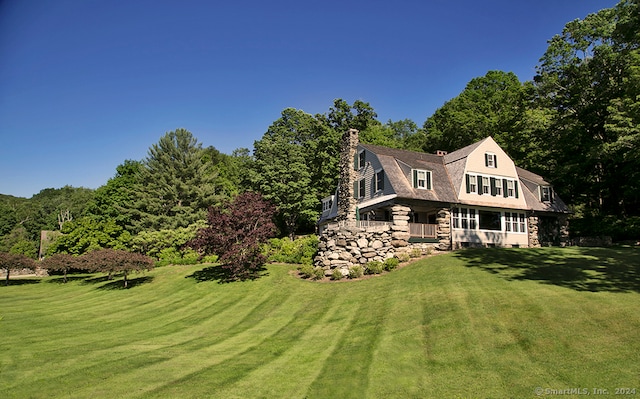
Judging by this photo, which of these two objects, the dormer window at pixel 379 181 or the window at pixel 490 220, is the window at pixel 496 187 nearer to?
the window at pixel 490 220

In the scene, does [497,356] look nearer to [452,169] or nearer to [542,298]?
[542,298]

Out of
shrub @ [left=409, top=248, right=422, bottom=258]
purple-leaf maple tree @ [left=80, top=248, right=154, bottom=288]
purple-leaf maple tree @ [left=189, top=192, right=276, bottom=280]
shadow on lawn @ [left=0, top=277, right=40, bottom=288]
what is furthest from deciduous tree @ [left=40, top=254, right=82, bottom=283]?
shrub @ [left=409, top=248, right=422, bottom=258]

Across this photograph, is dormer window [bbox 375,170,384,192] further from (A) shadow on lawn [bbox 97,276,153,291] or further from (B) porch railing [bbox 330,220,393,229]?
(A) shadow on lawn [bbox 97,276,153,291]

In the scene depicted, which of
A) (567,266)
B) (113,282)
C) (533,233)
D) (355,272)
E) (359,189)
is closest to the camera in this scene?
(567,266)

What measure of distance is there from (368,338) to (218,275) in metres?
16.0

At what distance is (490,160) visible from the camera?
29984 mm

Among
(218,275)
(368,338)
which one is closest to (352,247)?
(218,275)

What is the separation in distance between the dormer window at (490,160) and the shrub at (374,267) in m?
14.1

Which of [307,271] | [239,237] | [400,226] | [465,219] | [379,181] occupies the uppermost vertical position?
[379,181]

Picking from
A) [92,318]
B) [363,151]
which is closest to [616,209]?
[363,151]

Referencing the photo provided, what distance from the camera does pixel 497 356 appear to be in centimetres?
910

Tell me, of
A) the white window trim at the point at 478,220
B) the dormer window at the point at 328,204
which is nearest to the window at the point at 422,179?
the white window trim at the point at 478,220

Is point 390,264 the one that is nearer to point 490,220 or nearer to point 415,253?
point 415,253

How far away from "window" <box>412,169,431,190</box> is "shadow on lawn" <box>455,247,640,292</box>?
5781 mm
